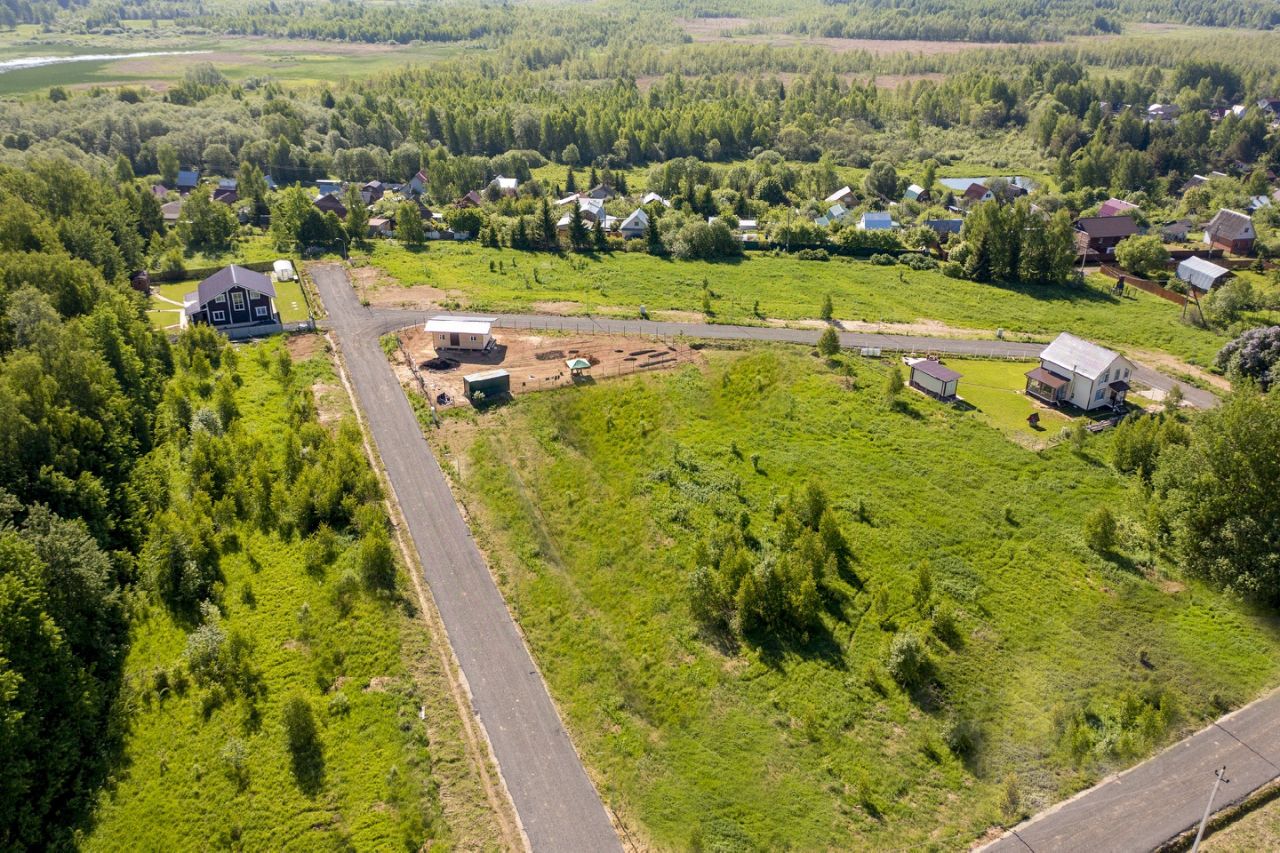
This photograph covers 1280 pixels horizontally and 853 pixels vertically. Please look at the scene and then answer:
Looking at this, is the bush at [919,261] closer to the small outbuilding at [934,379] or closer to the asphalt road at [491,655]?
the small outbuilding at [934,379]

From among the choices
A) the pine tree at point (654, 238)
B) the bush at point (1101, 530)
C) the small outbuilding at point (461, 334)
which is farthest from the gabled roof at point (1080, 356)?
the pine tree at point (654, 238)

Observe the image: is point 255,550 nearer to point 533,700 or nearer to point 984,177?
point 533,700

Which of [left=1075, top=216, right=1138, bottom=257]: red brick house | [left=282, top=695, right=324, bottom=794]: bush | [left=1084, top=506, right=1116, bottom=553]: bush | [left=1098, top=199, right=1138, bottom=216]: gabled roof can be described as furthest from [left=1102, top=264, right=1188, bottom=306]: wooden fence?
[left=282, top=695, right=324, bottom=794]: bush

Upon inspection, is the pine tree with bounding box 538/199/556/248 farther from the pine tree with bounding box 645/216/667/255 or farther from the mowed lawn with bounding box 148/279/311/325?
the mowed lawn with bounding box 148/279/311/325

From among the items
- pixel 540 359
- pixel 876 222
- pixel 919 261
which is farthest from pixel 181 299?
pixel 876 222

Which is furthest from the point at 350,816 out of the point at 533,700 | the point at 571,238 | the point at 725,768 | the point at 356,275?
the point at 571,238

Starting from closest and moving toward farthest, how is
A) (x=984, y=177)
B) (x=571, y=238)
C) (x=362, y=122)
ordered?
(x=571, y=238) < (x=984, y=177) < (x=362, y=122)

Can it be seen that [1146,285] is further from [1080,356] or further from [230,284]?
[230,284]
